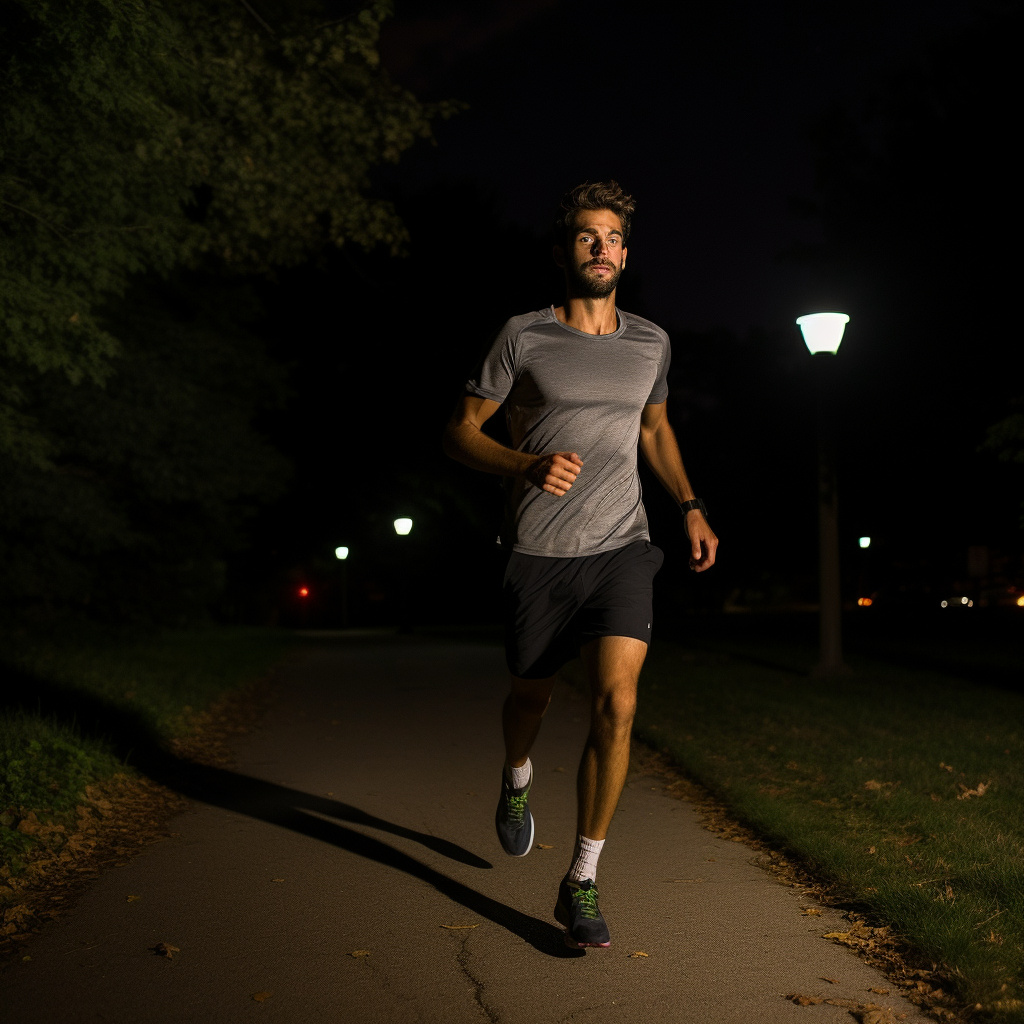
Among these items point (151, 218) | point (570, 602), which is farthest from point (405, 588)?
point (570, 602)

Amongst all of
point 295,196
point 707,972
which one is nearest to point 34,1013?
point 707,972

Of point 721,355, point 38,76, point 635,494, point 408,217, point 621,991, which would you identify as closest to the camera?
point 621,991

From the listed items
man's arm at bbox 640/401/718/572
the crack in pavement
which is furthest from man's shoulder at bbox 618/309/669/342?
the crack in pavement

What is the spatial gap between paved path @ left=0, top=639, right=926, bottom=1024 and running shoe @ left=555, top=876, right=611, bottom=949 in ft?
0.32

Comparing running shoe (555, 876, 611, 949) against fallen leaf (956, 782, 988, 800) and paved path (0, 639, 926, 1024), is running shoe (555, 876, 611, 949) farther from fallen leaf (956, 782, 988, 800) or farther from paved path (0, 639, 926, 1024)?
fallen leaf (956, 782, 988, 800)

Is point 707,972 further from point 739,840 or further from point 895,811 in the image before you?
point 895,811

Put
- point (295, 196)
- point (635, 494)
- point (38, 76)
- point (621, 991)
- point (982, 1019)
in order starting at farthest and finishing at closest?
point (295, 196), point (38, 76), point (635, 494), point (621, 991), point (982, 1019)

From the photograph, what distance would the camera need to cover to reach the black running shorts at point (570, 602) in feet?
14.3

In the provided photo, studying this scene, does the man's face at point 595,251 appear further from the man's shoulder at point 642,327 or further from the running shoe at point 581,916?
the running shoe at point 581,916

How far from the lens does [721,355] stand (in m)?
67.9

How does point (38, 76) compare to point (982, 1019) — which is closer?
point (982, 1019)

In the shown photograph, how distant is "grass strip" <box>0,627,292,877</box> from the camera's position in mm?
6434

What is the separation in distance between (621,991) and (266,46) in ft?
35.0

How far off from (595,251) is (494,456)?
3.09ft
